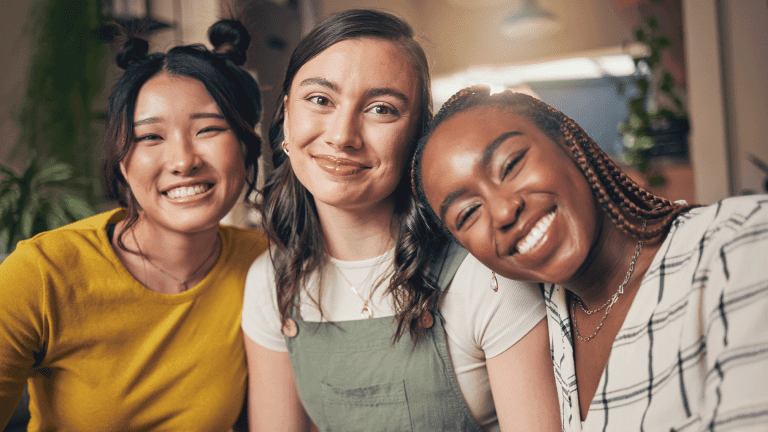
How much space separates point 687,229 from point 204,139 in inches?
41.2

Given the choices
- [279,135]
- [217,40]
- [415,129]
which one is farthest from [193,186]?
[415,129]

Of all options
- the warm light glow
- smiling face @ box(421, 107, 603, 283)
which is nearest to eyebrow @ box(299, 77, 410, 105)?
smiling face @ box(421, 107, 603, 283)

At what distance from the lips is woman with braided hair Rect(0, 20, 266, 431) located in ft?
1.04

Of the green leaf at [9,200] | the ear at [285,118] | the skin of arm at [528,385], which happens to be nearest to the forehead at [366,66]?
the ear at [285,118]

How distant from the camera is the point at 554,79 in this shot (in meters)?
4.42

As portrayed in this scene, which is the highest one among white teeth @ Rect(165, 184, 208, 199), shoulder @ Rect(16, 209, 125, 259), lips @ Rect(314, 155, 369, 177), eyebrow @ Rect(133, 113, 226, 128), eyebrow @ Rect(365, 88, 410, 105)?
eyebrow @ Rect(133, 113, 226, 128)

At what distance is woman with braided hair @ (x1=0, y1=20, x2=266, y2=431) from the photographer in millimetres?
1202

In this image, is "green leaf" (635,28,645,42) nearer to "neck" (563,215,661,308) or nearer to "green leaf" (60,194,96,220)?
"neck" (563,215,661,308)

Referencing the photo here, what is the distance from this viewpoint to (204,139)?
1.26 m

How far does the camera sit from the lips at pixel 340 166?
1077 millimetres

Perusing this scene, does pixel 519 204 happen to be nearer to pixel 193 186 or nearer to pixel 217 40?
pixel 193 186

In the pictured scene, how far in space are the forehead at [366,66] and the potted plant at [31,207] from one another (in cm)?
111

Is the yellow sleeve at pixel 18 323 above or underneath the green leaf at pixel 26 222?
underneath

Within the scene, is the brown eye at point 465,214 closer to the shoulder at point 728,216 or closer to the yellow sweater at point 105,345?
the shoulder at point 728,216
